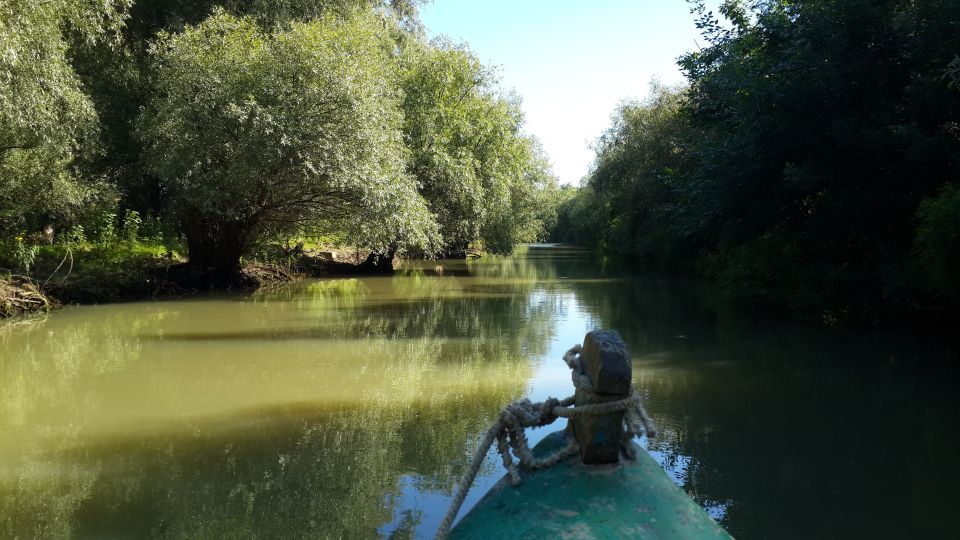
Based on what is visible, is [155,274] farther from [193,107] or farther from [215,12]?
[215,12]

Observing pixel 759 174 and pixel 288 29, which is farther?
pixel 288 29

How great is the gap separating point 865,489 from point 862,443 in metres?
1.20

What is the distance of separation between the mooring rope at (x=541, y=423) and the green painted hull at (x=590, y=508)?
0.04 metres

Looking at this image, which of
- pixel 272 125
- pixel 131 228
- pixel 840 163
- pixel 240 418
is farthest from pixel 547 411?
pixel 131 228

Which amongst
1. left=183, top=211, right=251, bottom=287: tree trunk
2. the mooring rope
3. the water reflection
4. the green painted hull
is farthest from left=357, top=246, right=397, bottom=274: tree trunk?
the green painted hull

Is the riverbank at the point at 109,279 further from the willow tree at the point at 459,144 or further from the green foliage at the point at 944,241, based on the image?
the green foliage at the point at 944,241

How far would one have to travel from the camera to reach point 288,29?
19.5 metres

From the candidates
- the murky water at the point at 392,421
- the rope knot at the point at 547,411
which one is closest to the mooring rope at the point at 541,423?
the rope knot at the point at 547,411

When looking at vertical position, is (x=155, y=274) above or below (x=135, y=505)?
above

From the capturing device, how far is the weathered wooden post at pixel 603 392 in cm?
228

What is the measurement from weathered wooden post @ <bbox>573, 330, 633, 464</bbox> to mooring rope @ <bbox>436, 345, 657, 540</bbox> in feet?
0.10

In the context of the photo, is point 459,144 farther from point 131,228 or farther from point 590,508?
point 590,508

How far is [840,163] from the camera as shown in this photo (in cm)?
1216

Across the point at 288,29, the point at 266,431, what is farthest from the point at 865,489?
the point at 288,29
